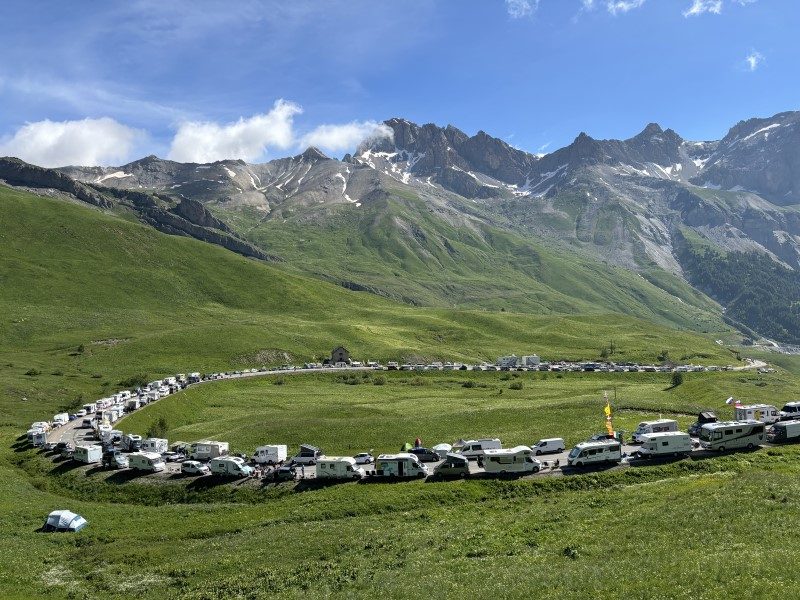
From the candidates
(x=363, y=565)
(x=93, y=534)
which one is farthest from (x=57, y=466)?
(x=363, y=565)

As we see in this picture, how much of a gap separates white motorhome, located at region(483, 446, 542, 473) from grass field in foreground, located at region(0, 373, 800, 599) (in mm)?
2129

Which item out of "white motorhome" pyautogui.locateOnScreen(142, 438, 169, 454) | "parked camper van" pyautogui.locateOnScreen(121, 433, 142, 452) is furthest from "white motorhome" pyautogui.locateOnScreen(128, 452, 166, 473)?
"parked camper van" pyautogui.locateOnScreen(121, 433, 142, 452)

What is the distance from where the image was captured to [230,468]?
60062mm

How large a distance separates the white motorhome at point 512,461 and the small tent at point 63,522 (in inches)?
1373

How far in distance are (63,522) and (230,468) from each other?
15193 millimetres

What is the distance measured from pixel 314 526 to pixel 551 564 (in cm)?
1900

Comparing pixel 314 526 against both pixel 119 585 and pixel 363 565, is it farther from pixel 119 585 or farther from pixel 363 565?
pixel 119 585

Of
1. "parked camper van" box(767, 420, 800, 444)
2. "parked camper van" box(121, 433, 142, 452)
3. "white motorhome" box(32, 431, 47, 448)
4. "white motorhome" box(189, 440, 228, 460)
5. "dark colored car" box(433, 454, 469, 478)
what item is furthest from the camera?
"white motorhome" box(32, 431, 47, 448)

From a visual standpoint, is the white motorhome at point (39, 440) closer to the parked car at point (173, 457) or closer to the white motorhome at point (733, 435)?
the parked car at point (173, 457)

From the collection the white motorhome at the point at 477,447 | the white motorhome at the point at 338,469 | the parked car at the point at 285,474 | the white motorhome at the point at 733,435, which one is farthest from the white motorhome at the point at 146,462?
the white motorhome at the point at 733,435

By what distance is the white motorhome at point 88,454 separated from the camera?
67.9 metres

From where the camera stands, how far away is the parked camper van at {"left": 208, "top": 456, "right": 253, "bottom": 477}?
5991 centimetres

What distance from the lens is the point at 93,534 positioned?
47969 mm

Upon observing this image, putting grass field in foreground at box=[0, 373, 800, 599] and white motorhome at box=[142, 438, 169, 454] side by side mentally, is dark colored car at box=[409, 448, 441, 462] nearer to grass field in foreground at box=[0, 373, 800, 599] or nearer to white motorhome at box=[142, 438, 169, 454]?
grass field in foreground at box=[0, 373, 800, 599]
